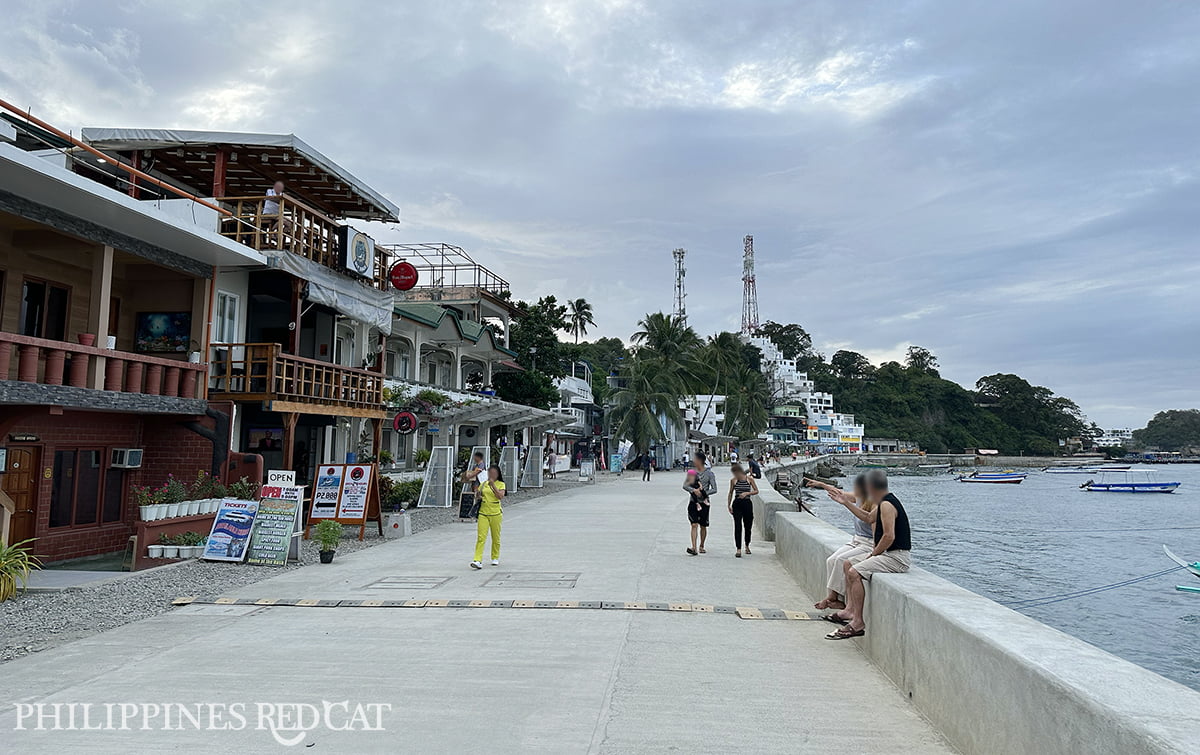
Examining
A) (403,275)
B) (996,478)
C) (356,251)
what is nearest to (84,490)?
(356,251)

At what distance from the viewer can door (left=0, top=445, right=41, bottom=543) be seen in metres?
12.0

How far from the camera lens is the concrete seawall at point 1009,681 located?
2992mm

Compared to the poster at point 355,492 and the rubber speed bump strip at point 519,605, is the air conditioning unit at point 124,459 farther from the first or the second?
the rubber speed bump strip at point 519,605

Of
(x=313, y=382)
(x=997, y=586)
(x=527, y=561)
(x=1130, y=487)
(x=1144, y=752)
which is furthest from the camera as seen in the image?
(x=1130, y=487)

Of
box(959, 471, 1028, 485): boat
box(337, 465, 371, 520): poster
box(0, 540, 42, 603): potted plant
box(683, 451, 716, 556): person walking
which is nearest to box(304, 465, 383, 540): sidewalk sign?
box(337, 465, 371, 520): poster

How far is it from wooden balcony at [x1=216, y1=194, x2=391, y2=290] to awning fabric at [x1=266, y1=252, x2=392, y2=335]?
35 cm

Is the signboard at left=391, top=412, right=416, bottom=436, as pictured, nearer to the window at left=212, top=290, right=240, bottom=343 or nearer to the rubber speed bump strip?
the window at left=212, top=290, right=240, bottom=343

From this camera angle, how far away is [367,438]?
73.4ft

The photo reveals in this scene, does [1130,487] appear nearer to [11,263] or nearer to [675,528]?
[675,528]

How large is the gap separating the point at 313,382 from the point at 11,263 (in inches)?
210

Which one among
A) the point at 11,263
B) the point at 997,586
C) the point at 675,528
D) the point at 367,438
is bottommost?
the point at 997,586

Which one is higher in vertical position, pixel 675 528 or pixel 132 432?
pixel 132 432

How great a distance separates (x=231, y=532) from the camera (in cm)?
1173

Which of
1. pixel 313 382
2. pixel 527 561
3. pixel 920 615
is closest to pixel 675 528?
pixel 527 561
